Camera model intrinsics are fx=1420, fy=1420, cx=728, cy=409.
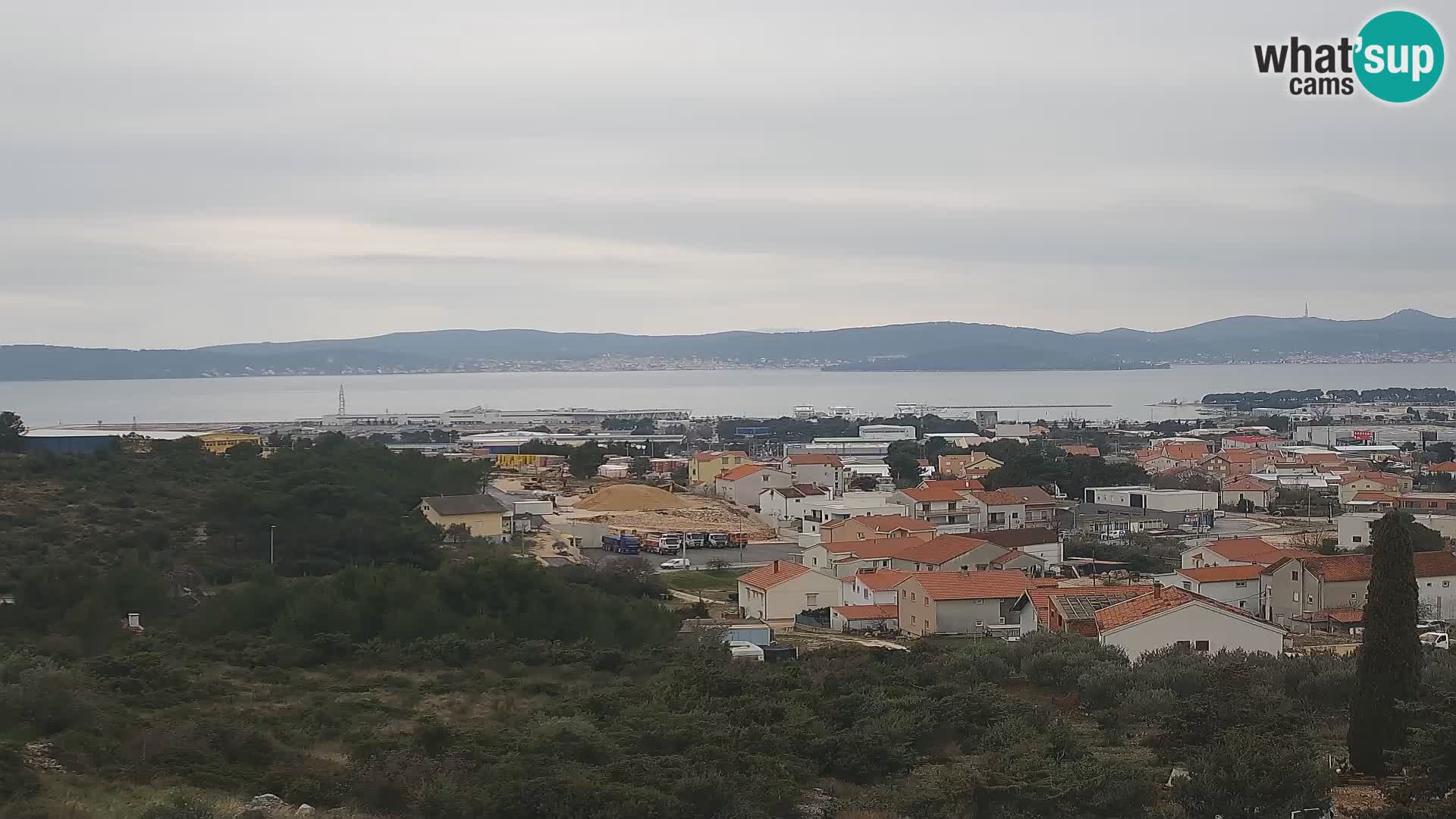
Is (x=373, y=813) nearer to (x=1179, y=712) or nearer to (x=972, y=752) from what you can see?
(x=972, y=752)

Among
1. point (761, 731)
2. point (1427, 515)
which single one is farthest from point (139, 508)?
point (1427, 515)

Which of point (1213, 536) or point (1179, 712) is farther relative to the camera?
point (1213, 536)

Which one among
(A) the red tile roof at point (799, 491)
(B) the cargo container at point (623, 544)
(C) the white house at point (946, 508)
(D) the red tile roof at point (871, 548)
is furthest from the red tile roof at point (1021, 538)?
(A) the red tile roof at point (799, 491)

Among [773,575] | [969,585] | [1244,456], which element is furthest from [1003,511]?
[1244,456]

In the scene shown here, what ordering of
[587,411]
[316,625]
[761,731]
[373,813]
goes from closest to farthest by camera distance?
[373,813] < [761,731] < [316,625] < [587,411]

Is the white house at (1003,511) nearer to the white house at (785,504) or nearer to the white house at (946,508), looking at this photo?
the white house at (946,508)
